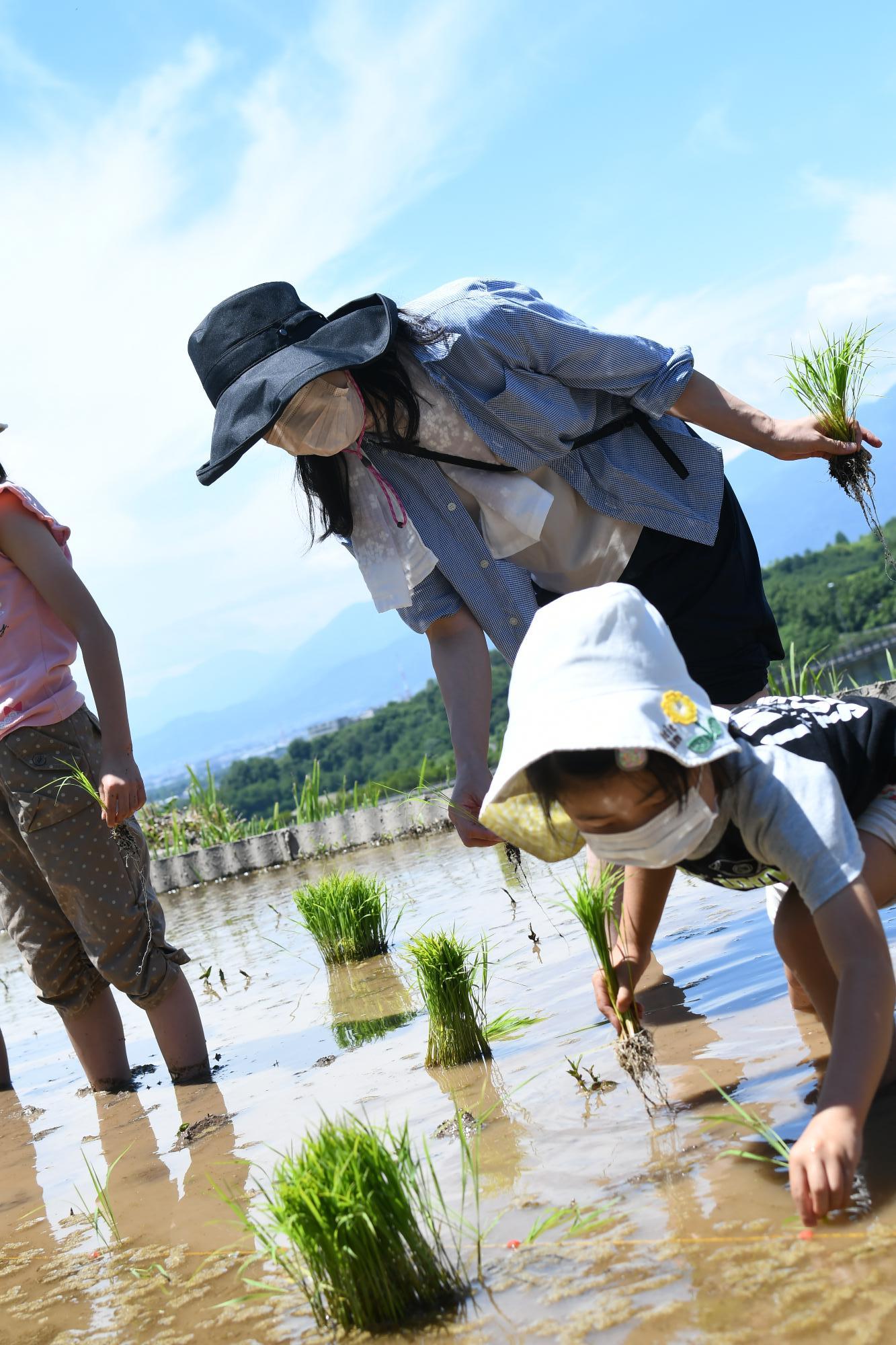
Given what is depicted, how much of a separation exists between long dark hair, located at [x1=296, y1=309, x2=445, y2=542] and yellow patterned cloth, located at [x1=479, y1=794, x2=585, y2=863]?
0.94m

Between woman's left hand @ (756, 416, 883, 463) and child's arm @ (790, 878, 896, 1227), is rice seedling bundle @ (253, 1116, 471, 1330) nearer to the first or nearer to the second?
child's arm @ (790, 878, 896, 1227)

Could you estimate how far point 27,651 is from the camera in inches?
141

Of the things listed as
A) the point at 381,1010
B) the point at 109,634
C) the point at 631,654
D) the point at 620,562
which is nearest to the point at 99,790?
the point at 109,634

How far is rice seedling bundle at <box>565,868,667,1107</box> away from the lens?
2.30m

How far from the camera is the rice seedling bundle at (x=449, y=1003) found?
297cm

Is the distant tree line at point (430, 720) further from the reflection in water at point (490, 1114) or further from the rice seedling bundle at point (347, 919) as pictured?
the reflection in water at point (490, 1114)

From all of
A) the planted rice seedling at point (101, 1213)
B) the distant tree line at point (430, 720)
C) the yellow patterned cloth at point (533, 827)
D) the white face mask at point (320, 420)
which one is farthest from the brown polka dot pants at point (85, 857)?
the distant tree line at point (430, 720)

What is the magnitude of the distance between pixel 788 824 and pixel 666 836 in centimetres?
19

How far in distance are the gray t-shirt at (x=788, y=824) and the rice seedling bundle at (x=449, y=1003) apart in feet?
3.43

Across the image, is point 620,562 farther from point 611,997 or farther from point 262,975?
point 262,975

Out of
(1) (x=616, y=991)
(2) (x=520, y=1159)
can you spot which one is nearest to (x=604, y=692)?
(1) (x=616, y=991)

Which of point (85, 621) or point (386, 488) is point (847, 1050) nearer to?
point (386, 488)

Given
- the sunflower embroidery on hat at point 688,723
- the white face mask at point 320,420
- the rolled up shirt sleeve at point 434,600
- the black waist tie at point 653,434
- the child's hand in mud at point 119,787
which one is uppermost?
the white face mask at point 320,420

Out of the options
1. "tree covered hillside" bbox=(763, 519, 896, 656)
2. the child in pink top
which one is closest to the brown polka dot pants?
A: the child in pink top
